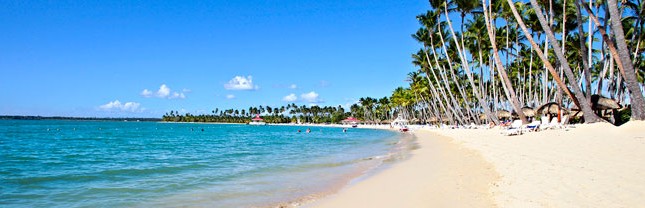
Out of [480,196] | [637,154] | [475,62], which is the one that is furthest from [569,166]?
[475,62]

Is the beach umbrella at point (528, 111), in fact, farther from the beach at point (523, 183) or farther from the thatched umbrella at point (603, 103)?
the beach at point (523, 183)

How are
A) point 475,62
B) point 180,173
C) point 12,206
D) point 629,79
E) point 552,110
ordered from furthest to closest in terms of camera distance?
point 475,62
point 552,110
point 629,79
point 180,173
point 12,206

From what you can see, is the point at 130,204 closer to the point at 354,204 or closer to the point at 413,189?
the point at 354,204

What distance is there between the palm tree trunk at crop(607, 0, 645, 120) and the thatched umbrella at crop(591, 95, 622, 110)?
17.4 feet

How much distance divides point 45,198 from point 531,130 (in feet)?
69.1

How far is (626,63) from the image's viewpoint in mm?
16016

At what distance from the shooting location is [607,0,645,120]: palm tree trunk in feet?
51.7

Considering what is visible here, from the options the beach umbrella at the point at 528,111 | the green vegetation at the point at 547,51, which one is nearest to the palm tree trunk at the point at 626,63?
the green vegetation at the point at 547,51

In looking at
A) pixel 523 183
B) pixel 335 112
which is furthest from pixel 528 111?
pixel 335 112

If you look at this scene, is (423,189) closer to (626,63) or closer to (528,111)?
(626,63)

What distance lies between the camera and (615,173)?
743 cm

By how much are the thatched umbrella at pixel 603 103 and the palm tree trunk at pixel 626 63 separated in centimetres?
531

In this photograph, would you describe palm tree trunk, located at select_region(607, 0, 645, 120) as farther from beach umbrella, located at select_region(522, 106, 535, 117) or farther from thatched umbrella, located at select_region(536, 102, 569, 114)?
beach umbrella, located at select_region(522, 106, 535, 117)

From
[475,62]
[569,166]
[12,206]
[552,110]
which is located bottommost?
[12,206]
